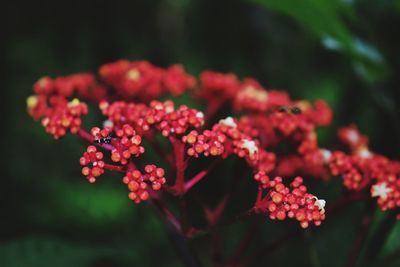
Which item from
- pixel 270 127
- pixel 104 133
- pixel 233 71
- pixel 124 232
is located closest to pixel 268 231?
pixel 270 127

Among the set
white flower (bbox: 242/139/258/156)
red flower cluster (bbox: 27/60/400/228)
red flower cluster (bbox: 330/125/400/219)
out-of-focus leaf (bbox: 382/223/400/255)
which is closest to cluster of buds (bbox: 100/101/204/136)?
red flower cluster (bbox: 27/60/400/228)

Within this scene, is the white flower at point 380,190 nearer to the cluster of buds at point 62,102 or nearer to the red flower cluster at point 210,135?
the red flower cluster at point 210,135

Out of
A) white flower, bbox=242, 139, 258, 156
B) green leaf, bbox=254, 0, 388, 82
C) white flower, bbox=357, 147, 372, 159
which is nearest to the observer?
white flower, bbox=242, 139, 258, 156

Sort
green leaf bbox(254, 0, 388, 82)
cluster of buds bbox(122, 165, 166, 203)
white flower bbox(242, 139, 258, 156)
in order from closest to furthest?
cluster of buds bbox(122, 165, 166, 203)
white flower bbox(242, 139, 258, 156)
green leaf bbox(254, 0, 388, 82)

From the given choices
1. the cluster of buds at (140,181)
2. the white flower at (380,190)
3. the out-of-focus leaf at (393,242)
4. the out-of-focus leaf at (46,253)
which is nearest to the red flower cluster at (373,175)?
the white flower at (380,190)

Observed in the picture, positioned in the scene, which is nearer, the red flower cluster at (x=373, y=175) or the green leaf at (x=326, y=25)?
the red flower cluster at (x=373, y=175)

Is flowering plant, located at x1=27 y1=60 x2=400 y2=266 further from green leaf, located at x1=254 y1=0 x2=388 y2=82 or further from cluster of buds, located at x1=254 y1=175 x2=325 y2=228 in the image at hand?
green leaf, located at x1=254 y1=0 x2=388 y2=82

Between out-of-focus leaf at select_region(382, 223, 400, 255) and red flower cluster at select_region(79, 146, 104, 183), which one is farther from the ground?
red flower cluster at select_region(79, 146, 104, 183)
